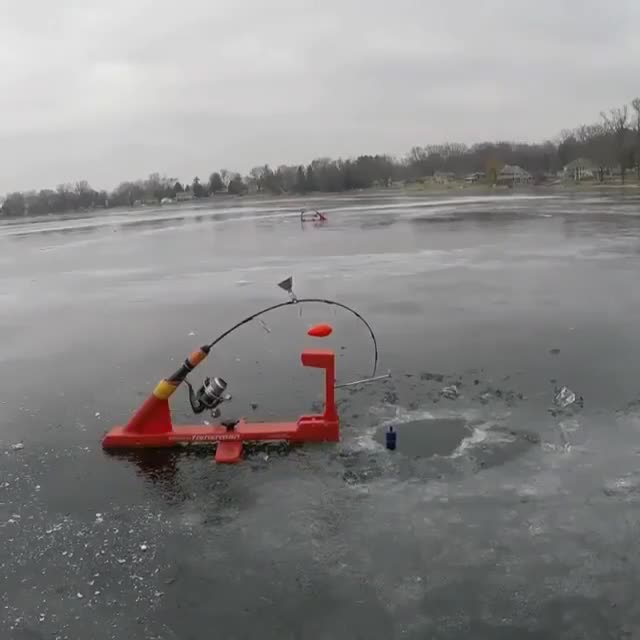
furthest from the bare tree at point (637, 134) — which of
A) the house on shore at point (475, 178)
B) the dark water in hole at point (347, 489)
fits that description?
the dark water in hole at point (347, 489)

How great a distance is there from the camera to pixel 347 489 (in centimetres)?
572

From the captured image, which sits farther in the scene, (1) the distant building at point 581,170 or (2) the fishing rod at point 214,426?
(1) the distant building at point 581,170

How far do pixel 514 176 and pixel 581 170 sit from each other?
13.0 m

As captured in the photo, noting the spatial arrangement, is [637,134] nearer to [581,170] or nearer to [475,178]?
[581,170]

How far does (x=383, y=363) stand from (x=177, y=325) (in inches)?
182

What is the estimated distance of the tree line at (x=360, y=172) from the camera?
110738 millimetres

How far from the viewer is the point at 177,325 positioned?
12125 mm

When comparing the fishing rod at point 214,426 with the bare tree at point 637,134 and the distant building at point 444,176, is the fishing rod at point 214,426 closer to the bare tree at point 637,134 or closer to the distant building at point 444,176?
the bare tree at point 637,134

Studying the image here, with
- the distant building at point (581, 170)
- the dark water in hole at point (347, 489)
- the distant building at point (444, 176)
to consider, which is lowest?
the dark water in hole at point (347, 489)

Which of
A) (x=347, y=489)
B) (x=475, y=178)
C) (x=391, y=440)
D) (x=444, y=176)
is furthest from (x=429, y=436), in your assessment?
(x=444, y=176)

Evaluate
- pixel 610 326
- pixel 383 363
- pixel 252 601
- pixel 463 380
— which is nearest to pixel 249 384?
pixel 383 363

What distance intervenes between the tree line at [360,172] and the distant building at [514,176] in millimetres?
1959

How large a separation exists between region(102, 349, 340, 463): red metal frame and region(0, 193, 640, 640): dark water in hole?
190mm

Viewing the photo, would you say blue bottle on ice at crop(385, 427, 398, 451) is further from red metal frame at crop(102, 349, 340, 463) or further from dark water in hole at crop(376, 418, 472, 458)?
red metal frame at crop(102, 349, 340, 463)
